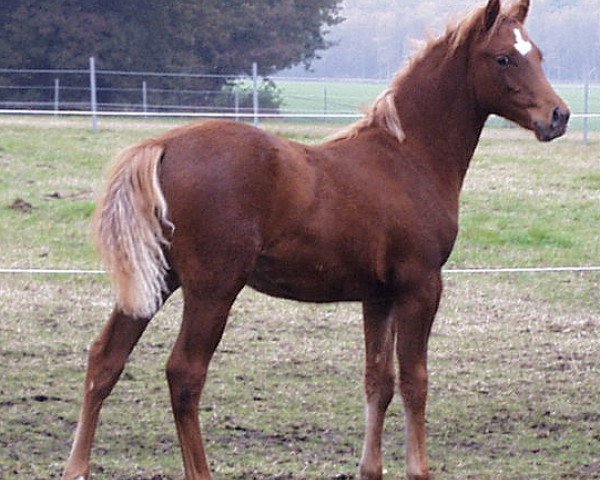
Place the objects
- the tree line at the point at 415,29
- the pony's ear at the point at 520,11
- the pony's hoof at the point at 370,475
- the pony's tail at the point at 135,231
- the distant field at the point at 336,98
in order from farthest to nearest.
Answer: the tree line at the point at 415,29
the distant field at the point at 336,98
the pony's ear at the point at 520,11
the pony's hoof at the point at 370,475
the pony's tail at the point at 135,231

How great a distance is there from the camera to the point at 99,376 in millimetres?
4383

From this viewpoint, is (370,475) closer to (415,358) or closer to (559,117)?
(415,358)

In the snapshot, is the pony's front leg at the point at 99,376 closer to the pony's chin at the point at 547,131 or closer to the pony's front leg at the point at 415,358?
the pony's front leg at the point at 415,358

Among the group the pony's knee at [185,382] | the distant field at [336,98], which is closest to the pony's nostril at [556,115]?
the pony's knee at [185,382]

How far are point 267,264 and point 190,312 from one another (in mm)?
367

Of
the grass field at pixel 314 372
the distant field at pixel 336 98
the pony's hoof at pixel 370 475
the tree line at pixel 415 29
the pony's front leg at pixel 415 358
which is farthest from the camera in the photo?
the tree line at pixel 415 29

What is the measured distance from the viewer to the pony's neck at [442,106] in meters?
4.78

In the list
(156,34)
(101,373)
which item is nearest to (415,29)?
(156,34)

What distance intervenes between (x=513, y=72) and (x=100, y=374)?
2080 mm

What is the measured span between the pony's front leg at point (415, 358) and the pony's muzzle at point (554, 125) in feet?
2.39

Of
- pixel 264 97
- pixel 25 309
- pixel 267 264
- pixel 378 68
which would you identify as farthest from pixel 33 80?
pixel 267 264

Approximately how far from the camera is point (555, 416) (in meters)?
5.57

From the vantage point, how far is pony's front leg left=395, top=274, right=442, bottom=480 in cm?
449

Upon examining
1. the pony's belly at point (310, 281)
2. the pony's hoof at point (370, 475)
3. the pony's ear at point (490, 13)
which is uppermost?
the pony's ear at point (490, 13)
